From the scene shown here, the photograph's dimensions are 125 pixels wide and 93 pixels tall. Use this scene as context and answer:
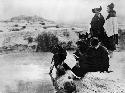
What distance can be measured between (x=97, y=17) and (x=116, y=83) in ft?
18.1

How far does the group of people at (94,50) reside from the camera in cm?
1366

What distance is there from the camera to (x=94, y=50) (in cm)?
1367

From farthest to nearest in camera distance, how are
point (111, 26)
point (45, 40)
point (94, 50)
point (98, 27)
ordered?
point (45, 40) < point (98, 27) < point (111, 26) < point (94, 50)

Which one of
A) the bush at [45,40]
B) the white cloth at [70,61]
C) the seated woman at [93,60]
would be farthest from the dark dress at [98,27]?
the bush at [45,40]

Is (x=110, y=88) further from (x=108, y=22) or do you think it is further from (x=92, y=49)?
(x=108, y=22)

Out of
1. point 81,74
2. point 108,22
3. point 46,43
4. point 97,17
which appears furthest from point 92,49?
point 46,43

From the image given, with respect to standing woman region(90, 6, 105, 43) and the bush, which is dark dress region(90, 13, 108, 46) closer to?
standing woman region(90, 6, 105, 43)

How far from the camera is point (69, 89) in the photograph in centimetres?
1180

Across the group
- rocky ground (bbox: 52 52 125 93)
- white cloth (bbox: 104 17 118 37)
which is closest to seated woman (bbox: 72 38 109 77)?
rocky ground (bbox: 52 52 125 93)

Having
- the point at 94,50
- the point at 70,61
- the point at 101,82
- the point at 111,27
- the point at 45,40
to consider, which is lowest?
the point at 45,40

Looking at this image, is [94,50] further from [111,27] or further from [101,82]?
[101,82]

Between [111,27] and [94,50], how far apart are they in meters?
1.77

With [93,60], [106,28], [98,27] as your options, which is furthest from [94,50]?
[98,27]

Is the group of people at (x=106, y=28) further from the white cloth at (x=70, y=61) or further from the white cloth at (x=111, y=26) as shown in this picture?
Answer: the white cloth at (x=70, y=61)
